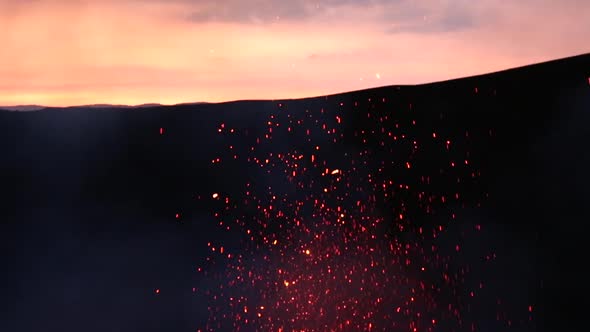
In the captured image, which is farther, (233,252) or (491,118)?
(233,252)

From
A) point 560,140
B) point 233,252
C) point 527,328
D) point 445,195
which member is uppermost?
point 560,140

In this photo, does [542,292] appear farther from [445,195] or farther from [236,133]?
[236,133]

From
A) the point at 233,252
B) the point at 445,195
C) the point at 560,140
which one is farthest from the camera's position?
the point at 233,252

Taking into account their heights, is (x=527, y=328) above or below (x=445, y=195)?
below

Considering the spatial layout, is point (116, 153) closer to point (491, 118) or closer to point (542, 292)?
point (491, 118)

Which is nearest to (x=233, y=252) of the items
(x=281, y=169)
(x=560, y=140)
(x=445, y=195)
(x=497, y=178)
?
(x=281, y=169)

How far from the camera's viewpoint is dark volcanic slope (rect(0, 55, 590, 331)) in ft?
9.95

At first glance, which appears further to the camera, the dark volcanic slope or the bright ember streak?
the bright ember streak

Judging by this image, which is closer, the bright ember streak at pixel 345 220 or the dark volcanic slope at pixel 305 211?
the dark volcanic slope at pixel 305 211

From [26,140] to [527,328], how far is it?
230cm

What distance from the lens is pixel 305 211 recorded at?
3.41m

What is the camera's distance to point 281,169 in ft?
11.3

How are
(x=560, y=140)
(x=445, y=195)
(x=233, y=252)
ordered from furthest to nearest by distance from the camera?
(x=233, y=252)
(x=445, y=195)
(x=560, y=140)

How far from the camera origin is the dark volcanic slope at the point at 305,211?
3.03 m
